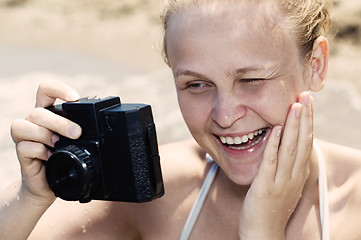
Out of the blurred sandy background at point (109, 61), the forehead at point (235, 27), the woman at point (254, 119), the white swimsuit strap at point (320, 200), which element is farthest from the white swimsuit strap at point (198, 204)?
the blurred sandy background at point (109, 61)

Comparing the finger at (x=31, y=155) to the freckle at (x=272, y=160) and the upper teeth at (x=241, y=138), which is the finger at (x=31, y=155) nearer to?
the upper teeth at (x=241, y=138)

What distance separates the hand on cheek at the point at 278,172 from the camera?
1.58 meters

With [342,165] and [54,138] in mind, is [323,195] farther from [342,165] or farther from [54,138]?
[54,138]

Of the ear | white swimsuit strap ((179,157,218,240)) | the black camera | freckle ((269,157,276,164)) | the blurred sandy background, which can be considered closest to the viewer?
the black camera

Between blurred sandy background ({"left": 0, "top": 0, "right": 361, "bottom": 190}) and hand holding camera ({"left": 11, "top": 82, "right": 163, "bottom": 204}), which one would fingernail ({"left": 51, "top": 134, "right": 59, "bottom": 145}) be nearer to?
hand holding camera ({"left": 11, "top": 82, "right": 163, "bottom": 204})

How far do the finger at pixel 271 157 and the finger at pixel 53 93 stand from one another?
0.52 m

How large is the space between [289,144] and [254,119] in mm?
112

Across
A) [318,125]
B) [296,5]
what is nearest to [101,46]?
[318,125]

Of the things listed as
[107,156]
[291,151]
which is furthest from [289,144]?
[107,156]

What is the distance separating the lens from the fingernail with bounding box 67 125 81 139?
1.51 m

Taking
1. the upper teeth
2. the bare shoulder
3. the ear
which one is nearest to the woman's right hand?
the upper teeth

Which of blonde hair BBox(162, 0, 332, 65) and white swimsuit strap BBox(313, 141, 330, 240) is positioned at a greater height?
blonde hair BBox(162, 0, 332, 65)

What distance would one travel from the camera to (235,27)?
5.12 feet

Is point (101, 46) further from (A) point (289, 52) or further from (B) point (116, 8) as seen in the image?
(A) point (289, 52)
